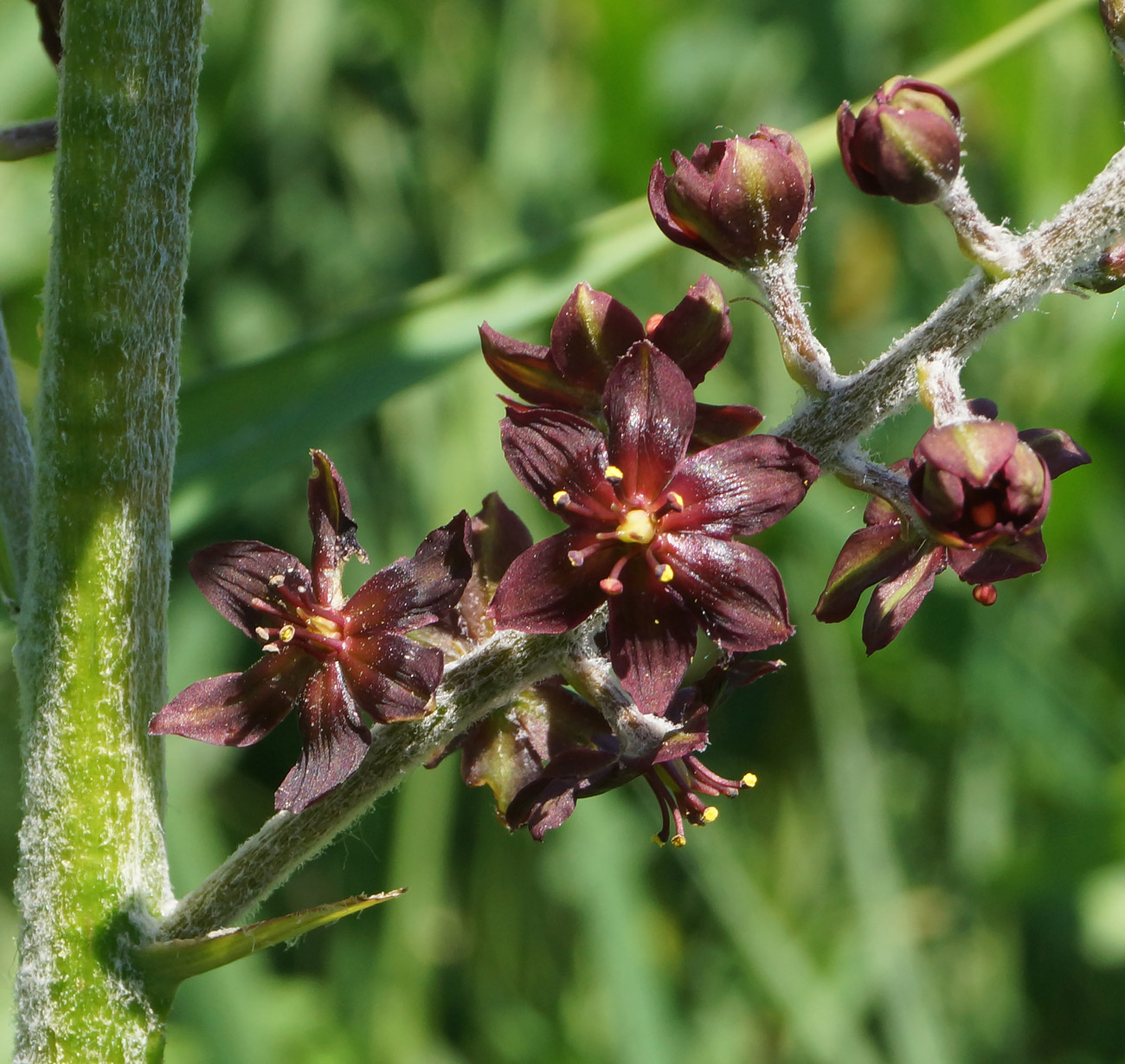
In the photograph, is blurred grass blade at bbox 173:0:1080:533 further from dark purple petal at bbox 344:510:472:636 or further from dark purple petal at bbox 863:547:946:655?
dark purple petal at bbox 863:547:946:655

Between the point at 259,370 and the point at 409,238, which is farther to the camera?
the point at 409,238

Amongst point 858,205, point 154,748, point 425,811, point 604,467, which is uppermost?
point 604,467

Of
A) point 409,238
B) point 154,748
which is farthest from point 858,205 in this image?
point 154,748

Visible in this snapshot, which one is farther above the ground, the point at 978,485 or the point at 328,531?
the point at 978,485

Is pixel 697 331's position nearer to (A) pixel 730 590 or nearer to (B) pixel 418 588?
(A) pixel 730 590

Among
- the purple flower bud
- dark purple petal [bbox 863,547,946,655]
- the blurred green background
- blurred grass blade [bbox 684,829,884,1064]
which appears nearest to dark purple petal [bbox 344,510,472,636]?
dark purple petal [bbox 863,547,946,655]

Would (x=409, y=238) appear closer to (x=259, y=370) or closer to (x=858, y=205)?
(x=858, y=205)

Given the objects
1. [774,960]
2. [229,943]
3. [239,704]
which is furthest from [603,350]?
[774,960]

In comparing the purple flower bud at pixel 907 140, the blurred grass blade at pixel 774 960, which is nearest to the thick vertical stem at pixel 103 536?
the purple flower bud at pixel 907 140
